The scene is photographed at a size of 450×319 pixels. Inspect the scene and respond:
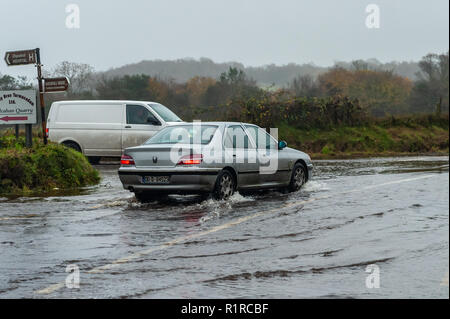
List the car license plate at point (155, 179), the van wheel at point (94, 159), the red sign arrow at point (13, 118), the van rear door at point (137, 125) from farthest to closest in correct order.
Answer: the van wheel at point (94, 159)
the van rear door at point (137, 125)
the red sign arrow at point (13, 118)
the car license plate at point (155, 179)

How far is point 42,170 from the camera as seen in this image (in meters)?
16.2

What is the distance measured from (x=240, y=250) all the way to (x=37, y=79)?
10.4 m

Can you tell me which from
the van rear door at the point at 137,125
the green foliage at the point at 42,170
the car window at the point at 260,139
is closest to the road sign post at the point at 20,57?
the green foliage at the point at 42,170

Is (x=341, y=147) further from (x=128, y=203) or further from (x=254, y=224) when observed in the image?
(x=254, y=224)

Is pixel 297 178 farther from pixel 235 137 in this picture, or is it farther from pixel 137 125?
pixel 137 125

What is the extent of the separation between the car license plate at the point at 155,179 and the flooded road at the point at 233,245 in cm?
43

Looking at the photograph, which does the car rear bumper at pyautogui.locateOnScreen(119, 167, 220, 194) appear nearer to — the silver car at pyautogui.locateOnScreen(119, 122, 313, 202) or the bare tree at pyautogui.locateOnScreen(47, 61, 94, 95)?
the silver car at pyautogui.locateOnScreen(119, 122, 313, 202)

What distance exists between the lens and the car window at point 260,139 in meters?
14.5

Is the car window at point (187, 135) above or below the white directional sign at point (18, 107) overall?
below

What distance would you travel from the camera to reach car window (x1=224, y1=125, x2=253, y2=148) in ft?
44.7

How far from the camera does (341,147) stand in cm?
3042

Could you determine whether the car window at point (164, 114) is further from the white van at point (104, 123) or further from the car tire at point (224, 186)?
the car tire at point (224, 186)

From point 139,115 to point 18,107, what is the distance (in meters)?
5.40

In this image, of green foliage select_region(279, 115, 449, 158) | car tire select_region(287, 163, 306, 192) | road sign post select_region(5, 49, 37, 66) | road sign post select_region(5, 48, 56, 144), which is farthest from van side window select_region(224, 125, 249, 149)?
green foliage select_region(279, 115, 449, 158)
